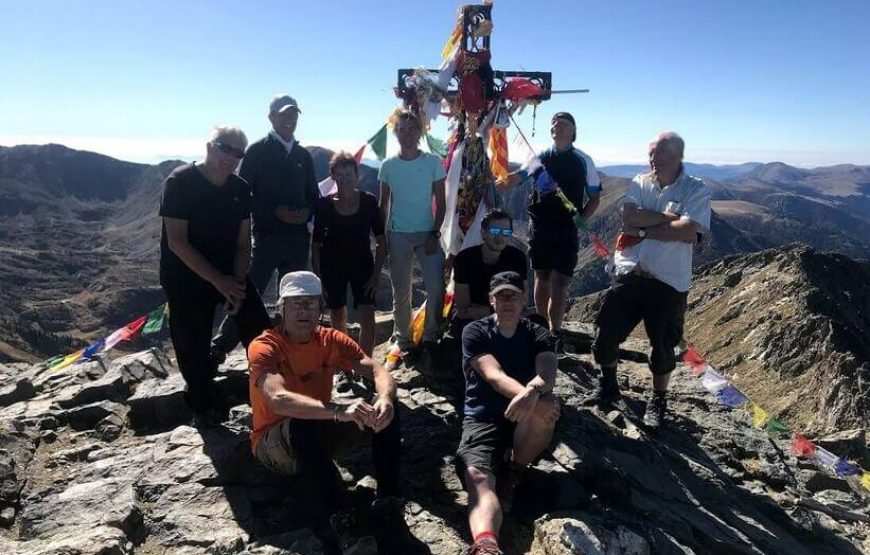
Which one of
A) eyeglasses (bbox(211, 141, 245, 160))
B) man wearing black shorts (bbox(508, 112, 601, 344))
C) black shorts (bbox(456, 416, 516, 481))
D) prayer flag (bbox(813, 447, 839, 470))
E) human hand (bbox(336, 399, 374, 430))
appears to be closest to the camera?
human hand (bbox(336, 399, 374, 430))

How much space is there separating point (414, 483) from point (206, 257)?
3190mm

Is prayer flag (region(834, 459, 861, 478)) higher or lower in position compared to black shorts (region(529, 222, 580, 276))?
lower

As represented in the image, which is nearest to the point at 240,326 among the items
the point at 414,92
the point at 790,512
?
the point at 414,92

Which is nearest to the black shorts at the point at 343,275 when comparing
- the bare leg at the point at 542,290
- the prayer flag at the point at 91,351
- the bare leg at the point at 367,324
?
the bare leg at the point at 367,324

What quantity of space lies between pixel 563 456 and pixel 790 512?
3.94 meters

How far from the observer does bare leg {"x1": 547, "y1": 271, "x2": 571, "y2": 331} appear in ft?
26.3

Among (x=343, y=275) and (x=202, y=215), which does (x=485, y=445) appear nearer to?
(x=343, y=275)

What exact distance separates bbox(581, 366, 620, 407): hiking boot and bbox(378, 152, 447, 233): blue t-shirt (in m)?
3.05

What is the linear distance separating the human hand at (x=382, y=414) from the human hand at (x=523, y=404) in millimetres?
1010

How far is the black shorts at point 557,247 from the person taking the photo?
7.80 m

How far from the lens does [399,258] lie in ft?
24.0

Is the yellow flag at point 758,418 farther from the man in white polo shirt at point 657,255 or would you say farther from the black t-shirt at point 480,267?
the black t-shirt at point 480,267

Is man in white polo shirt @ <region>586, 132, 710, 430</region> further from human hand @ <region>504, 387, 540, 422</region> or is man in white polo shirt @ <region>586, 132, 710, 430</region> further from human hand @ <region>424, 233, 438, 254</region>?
human hand @ <region>504, 387, 540, 422</region>

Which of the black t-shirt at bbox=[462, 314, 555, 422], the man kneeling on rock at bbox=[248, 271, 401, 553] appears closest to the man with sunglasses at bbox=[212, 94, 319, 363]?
the man kneeling on rock at bbox=[248, 271, 401, 553]
